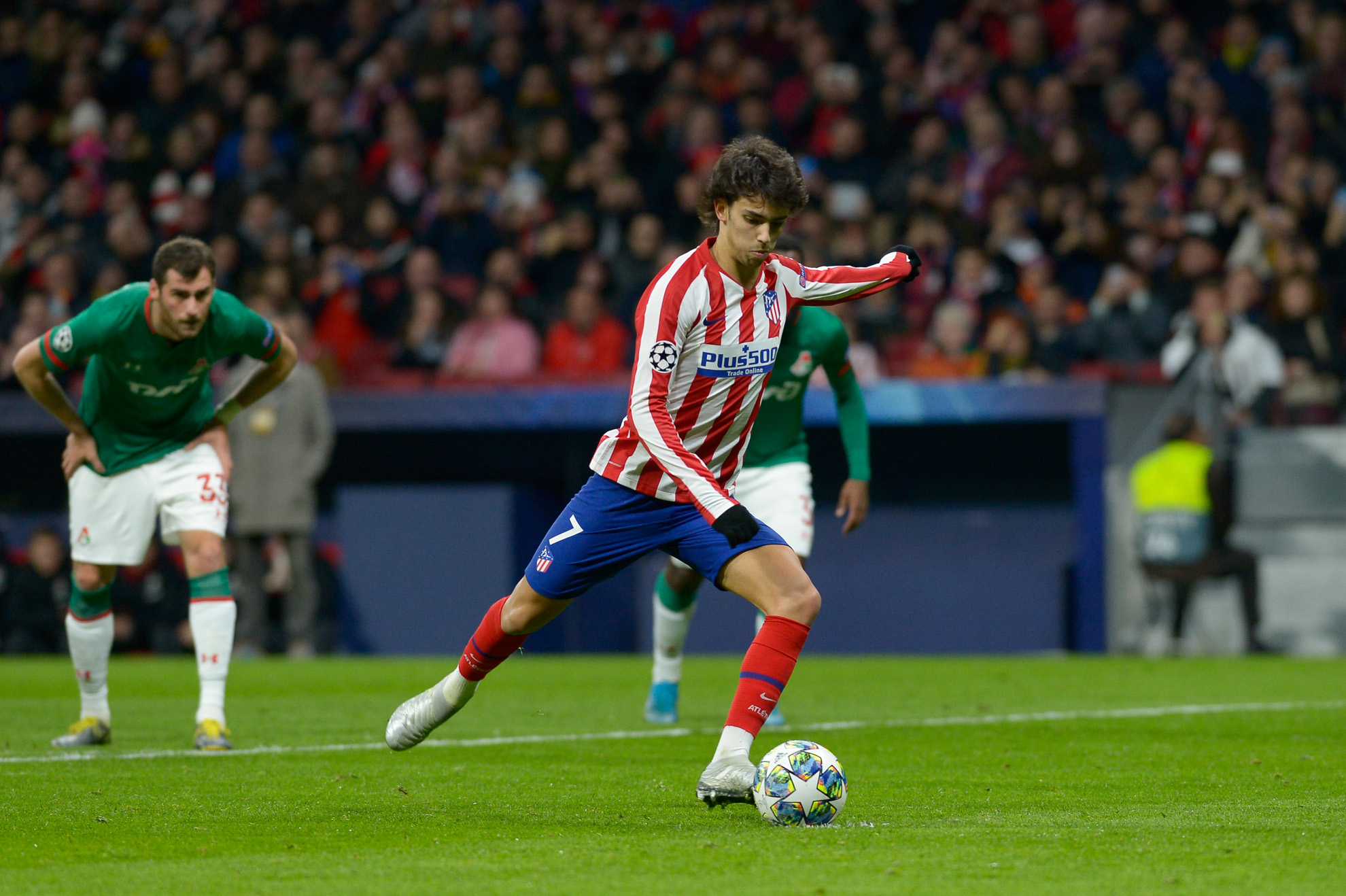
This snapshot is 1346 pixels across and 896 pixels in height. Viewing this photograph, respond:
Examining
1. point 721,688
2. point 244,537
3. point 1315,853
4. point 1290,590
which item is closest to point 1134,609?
point 1290,590

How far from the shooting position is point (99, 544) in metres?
7.35

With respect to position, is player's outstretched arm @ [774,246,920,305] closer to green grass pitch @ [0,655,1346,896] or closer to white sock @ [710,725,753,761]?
white sock @ [710,725,753,761]

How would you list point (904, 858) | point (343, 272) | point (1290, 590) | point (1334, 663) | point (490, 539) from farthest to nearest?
point (343, 272) → point (490, 539) → point (1290, 590) → point (1334, 663) → point (904, 858)

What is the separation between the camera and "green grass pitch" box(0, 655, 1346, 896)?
3.98 m

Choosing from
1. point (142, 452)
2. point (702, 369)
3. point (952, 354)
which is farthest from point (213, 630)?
point (952, 354)

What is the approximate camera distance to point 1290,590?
1384 centimetres

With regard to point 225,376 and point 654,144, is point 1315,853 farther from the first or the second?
point 654,144

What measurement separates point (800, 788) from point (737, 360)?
1.28m

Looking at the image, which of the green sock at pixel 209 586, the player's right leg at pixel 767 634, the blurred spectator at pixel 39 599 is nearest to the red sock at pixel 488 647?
the player's right leg at pixel 767 634

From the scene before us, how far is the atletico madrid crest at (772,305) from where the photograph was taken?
539cm

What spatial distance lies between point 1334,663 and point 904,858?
29.6 feet

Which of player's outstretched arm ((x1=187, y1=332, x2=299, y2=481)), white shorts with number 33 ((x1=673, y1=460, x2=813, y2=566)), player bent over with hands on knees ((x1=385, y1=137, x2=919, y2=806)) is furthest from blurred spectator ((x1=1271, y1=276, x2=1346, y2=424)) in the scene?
player bent over with hands on knees ((x1=385, y1=137, x2=919, y2=806))

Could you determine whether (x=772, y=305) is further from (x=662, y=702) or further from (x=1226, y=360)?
(x=1226, y=360)

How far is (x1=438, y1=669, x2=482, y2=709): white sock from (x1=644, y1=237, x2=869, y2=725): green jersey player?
2.33 meters
